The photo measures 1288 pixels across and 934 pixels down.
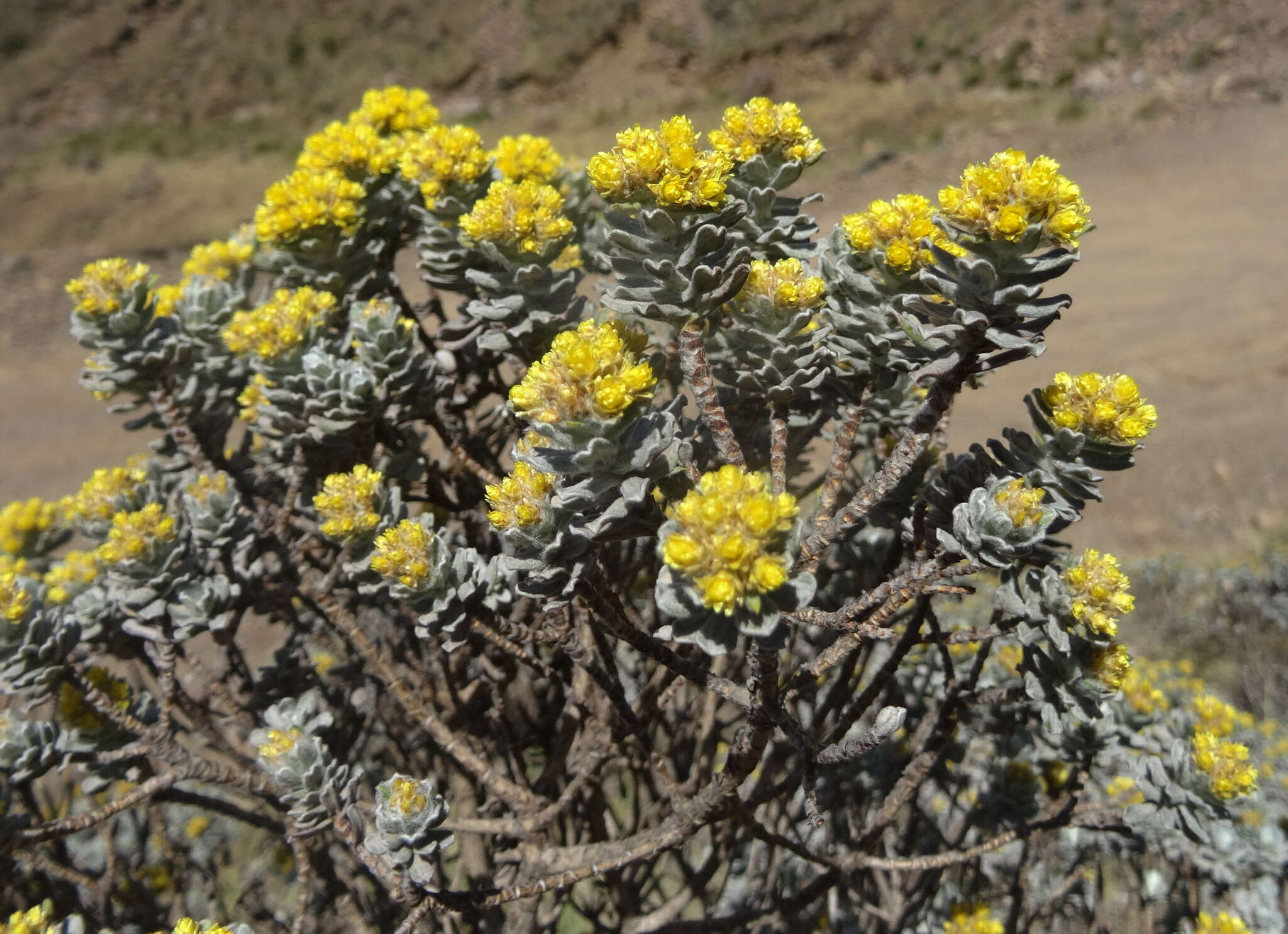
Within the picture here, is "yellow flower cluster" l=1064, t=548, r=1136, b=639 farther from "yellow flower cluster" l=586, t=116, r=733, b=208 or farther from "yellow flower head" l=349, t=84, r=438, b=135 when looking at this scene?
"yellow flower head" l=349, t=84, r=438, b=135

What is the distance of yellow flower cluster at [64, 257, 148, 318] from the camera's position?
1.95 meters

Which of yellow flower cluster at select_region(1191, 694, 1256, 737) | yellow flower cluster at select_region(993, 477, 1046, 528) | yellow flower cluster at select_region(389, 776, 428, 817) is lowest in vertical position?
yellow flower cluster at select_region(1191, 694, 1256, 737)

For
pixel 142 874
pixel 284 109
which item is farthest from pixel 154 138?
pixel 142 874

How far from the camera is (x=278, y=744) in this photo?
1633 millimetres

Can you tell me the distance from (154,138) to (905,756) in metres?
28.7

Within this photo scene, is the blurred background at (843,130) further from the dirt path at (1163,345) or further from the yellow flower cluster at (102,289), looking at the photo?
the yellow flower cluster at (102,289)

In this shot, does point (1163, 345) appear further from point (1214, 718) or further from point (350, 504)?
point (350, 504)

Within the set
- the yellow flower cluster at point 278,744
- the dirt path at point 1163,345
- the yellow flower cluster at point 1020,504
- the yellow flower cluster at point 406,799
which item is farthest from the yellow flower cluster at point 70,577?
the dirt path at point 1163,345

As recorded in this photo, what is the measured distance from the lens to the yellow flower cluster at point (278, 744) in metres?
1.61

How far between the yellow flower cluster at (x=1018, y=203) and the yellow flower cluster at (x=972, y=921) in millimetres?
2122

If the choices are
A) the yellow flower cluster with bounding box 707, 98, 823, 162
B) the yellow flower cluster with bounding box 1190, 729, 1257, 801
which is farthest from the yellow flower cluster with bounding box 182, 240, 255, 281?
the yellow flower cluster with bounding box 1190, 729, 1257, 801

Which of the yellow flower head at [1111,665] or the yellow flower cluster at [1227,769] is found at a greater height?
the yellow flower head at [1111,665]

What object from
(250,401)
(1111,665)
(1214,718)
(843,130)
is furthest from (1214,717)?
(843,130)

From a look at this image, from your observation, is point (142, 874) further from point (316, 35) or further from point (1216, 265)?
point (316, 35)
